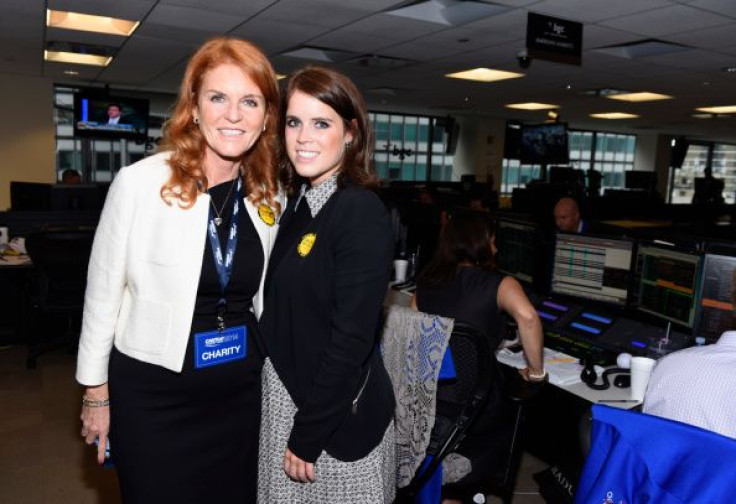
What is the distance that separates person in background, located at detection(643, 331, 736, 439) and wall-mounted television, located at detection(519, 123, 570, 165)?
32.7ft

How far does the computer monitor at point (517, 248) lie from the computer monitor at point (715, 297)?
863mm

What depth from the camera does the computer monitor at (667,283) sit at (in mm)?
2299

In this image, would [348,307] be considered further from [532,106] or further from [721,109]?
[721,109]

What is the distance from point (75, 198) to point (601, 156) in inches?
650

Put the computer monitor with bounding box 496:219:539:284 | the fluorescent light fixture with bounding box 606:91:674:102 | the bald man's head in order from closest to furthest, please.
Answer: the computer monitor with bounding box 496:219:539:284, the bald man's head, the fluorescent light fixture with bounding box 606:91:674:102

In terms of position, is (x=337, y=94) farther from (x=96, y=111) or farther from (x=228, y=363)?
(x=96, y=111)

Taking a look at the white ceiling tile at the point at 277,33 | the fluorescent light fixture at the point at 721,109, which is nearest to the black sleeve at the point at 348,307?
the white ceiling tile at the point at 277,33

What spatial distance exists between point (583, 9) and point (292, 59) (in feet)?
12.1

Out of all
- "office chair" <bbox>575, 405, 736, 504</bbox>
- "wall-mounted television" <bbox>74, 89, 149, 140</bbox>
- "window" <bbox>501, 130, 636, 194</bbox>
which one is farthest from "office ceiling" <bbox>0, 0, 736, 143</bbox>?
"window" <bbox>501, 130, 636, 194</bbox>

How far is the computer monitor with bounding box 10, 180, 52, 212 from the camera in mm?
5824

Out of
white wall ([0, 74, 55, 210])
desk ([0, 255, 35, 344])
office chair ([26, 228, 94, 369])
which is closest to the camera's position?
office chair ([26, 228, 94, 369])

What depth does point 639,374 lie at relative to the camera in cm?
209

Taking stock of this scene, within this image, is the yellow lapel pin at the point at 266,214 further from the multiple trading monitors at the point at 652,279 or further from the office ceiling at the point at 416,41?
the office ceiling at the point at 416,41

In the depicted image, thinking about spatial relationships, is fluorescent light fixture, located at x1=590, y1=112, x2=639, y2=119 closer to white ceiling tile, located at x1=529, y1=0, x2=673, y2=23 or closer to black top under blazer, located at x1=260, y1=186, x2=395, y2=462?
white ceiling tile, located at x1=529, y1=0, x2=673, y2=23
